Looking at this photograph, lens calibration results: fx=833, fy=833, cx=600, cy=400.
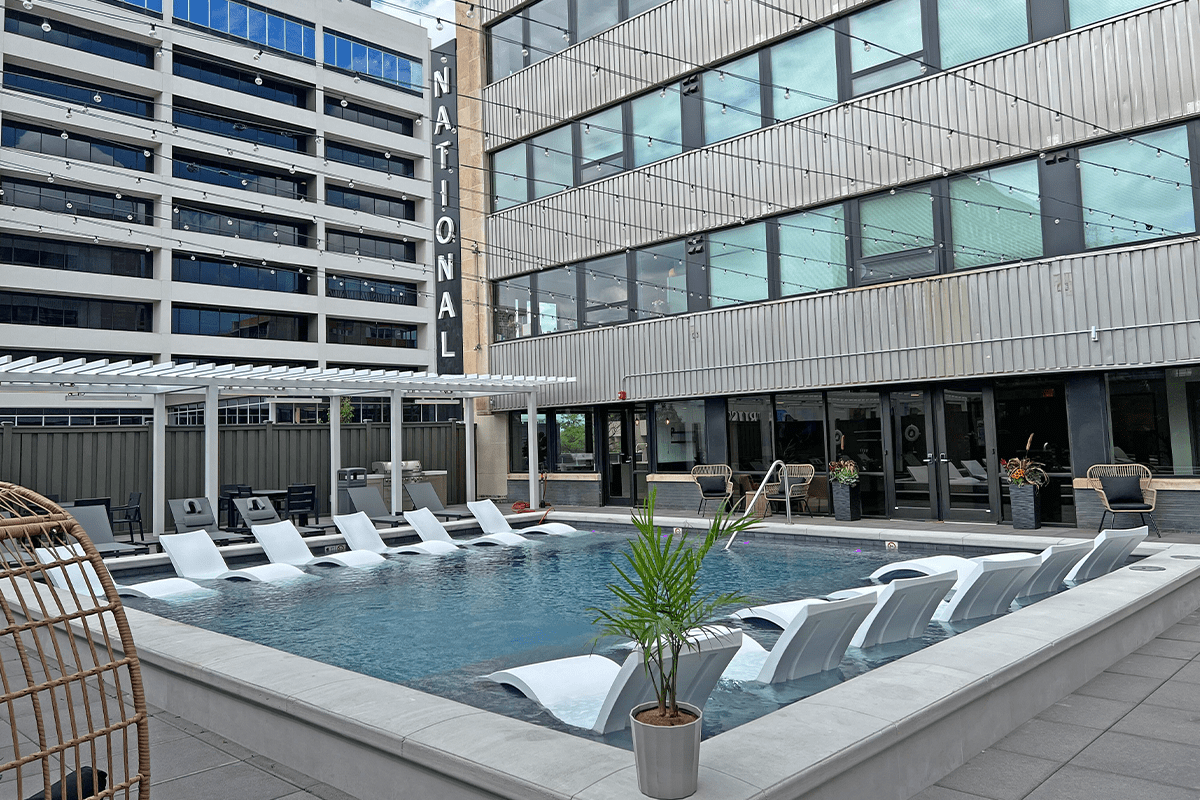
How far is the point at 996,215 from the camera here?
1234cm

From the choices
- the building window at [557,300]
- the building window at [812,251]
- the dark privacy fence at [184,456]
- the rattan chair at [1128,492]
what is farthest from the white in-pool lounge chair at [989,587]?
the dark privacy fence at [184,456]

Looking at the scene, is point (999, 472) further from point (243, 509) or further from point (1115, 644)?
point (243, 509)

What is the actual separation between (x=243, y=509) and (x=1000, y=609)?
11.0m

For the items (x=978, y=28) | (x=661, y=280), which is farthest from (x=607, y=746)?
(x=661, y=280)

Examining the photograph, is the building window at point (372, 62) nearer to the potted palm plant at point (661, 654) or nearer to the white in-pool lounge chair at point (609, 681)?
the white in-pool lounge chair at point (609, 681)

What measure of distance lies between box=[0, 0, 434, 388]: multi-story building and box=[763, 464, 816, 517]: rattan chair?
2076 cm

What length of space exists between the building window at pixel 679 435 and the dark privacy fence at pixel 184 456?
5.26 metres

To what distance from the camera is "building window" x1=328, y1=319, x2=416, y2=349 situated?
42438 mm

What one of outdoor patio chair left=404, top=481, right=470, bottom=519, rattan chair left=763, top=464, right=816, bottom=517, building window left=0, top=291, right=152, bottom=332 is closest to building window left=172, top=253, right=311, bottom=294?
building window left=0, top=291, right=152, bottom=332

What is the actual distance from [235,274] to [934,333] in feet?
113

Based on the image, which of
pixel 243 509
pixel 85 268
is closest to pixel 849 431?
pixel 243 509

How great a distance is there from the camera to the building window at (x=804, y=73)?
1408cm

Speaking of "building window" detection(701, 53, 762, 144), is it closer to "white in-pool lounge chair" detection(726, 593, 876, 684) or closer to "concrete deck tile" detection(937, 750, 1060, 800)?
"white in-pool lounge chair" detection(726, 593, 876, 684)

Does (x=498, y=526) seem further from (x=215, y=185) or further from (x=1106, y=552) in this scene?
(x=215, y=185)
